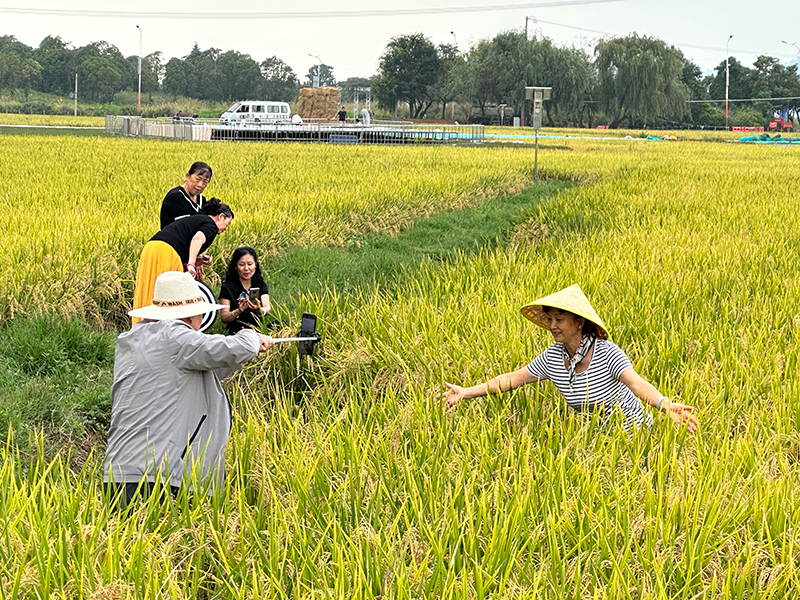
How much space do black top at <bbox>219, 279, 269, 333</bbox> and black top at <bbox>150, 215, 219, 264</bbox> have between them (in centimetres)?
33

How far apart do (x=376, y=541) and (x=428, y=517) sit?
0.26 metres

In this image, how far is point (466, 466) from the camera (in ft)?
9.78

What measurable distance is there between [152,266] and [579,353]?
2887 mm

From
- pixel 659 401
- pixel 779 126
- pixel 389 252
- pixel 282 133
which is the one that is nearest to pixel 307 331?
pixel 659 401

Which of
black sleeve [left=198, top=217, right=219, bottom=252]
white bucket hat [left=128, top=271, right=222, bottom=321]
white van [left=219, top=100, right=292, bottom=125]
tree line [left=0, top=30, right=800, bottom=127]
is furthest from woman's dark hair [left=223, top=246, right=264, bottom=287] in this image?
tree line [left=0, top=30, right=800, bottom=127]

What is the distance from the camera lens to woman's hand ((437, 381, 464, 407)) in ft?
11.9

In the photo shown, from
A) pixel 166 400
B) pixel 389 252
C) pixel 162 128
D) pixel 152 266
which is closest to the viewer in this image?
pixel 166 400

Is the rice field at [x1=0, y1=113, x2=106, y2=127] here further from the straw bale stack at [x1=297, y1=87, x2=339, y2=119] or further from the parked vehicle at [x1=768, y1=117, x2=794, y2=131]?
the parked vehicle at [x1=768, y1=117, x2=794, y2=131]

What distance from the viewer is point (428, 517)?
263 centimetres

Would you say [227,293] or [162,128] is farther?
[162,128]

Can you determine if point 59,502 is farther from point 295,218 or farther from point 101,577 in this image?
point 295,218

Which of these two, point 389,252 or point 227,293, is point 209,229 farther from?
point 389,252

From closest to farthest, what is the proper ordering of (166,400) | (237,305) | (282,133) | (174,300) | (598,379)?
(166,400), (174,300), (598,379), (237,305), (282,133)

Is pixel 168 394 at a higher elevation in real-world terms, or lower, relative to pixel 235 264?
lower
